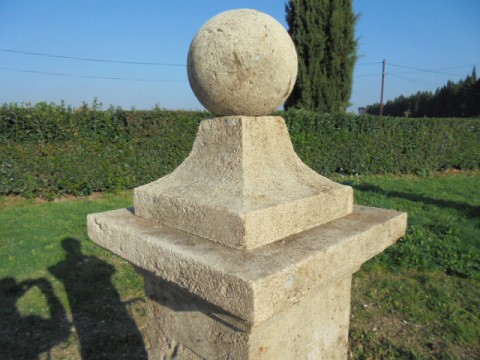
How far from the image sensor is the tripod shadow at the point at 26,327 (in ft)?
10.0

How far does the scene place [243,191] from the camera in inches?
54.4

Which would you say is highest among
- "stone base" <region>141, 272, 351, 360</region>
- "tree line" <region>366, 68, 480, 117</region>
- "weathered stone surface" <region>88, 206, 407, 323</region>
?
"tree line" <region>366, 68, 480, 117</region>

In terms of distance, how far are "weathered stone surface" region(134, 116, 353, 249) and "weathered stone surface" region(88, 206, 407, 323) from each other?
55mm

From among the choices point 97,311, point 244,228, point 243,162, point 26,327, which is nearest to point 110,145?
point 97,311

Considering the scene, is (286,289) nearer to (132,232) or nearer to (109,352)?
(132,232)

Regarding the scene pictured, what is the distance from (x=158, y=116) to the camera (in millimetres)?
8578

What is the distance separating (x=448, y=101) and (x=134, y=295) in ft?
114

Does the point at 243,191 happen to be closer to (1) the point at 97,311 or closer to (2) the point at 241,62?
(2) the point at 241,62

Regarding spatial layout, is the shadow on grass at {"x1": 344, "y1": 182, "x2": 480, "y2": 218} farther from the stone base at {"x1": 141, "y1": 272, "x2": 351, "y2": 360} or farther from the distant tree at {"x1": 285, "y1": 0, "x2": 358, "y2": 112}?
the stone base at {"x1": 141, "y1": 272, "x2": 351, "y2": 360}

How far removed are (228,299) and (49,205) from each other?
748 centimetres

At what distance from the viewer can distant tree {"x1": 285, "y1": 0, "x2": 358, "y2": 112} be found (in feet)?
42.0

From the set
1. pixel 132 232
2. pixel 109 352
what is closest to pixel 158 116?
pixel 109 352

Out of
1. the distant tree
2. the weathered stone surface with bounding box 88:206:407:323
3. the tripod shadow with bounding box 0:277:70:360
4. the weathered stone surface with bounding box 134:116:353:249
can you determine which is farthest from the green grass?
the distant tree

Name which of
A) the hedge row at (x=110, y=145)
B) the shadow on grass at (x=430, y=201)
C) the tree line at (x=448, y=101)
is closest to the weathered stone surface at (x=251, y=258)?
the shadow on grass at (x=430, y=201)
